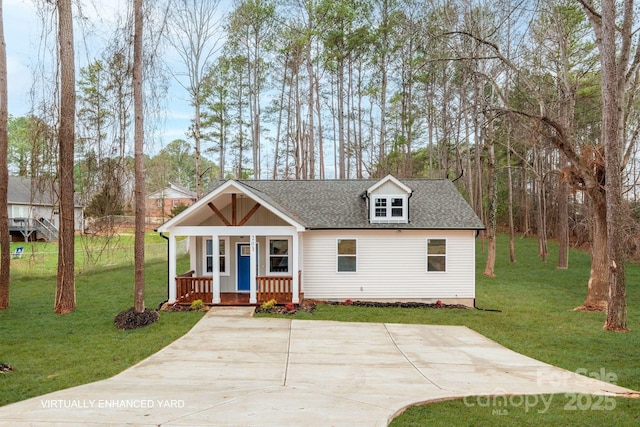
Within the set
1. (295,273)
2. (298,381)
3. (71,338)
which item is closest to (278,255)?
(295,273)

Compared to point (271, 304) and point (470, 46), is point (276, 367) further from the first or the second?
point (470, 46)

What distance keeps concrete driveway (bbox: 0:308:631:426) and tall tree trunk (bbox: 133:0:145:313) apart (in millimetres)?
2023

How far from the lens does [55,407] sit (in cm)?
517

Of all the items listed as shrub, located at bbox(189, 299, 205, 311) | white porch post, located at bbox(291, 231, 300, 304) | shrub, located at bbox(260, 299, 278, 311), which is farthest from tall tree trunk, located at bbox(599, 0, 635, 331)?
shrub, located at bbox(189, 299, 205, 311)

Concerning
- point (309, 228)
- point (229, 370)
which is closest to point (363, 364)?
point (229, 370)

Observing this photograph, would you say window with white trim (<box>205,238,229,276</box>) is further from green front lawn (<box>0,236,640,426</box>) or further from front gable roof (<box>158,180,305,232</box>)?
green front lawn (<box>0,236,640,426</box>)

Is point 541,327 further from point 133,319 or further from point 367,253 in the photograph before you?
point 133,319

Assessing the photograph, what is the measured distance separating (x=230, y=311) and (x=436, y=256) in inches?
286

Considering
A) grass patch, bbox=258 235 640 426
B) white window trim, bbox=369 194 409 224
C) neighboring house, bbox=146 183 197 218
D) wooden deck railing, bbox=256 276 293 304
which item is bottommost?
grass patch, bbox=258 235 640 426

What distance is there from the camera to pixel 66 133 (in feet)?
35.0

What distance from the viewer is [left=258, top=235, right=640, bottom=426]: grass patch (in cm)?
536

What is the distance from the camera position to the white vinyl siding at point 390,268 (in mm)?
14180

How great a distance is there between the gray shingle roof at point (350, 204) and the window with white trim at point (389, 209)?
1.08ft

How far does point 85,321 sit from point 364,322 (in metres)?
7.53
